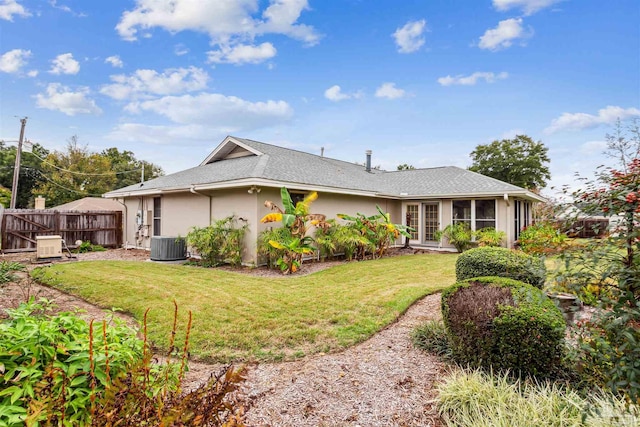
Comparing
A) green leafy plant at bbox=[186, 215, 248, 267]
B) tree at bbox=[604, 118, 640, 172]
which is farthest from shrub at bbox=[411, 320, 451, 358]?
tree at bbox=[604, 118, 640, 172]

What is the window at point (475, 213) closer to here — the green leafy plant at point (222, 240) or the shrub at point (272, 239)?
the shrub at point (272, 239)

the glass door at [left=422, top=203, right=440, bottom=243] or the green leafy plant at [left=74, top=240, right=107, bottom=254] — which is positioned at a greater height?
the glass door at [left=422, top=203, right=440, bottom=243]

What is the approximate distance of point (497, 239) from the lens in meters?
13.0

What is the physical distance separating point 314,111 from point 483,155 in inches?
1185

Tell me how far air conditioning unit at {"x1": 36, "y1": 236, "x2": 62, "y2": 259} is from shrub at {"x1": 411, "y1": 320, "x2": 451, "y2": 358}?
13.2 m

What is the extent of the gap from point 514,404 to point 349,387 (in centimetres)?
148

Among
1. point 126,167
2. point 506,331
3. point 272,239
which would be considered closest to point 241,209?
point 272,239

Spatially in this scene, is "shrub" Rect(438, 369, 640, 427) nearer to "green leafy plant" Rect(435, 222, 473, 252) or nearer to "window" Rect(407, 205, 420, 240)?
"green leafy plant" Rect(435, 222, 473, 252)

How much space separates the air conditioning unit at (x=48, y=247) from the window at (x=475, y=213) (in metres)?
16.3

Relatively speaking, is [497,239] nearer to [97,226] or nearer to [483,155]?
[97,226]

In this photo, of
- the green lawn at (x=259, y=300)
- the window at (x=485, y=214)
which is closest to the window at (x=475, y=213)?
the window at (x=485, y=214)

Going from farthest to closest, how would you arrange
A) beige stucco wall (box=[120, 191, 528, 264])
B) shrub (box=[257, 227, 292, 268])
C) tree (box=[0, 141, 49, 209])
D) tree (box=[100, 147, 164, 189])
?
1. tree (box=[100, 147, 164, 189])
2. tree (box=[0, 141, 49, 209])
3. beige stucco wall (box=[120, 191, 528, 264])
4. shrub (box=[257, 227, 292, 268])

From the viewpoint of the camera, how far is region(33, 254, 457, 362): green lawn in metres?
4.46

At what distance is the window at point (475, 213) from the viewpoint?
555 inches
